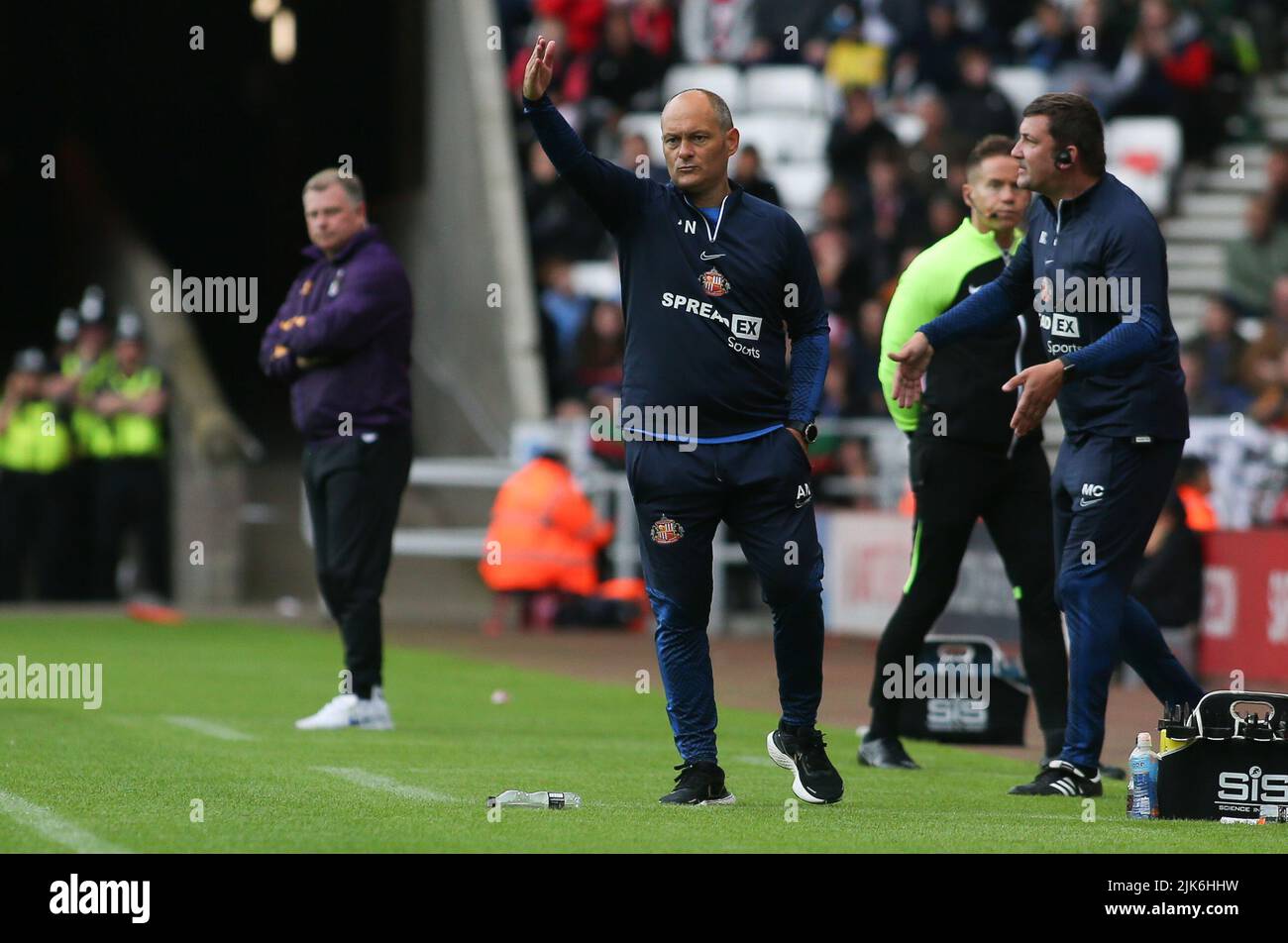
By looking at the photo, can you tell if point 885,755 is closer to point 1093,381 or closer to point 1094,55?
point 1093,381

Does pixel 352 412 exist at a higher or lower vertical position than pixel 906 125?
lower

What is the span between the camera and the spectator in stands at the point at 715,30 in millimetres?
24531

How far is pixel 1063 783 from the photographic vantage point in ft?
27.5

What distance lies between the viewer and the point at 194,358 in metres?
23.1

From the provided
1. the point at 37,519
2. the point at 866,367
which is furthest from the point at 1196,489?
the point at 37,519

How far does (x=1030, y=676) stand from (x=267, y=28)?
62.4 ft

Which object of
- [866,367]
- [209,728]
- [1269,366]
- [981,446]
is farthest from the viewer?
Result: [866,367]

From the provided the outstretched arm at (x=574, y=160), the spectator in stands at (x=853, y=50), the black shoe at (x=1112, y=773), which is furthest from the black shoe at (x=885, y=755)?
the spectator in stands at (x=853, y=50)

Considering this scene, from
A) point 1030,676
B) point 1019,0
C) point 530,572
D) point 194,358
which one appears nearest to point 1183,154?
point 1019,0

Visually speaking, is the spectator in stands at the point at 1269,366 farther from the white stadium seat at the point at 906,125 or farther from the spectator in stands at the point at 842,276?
the white stadium seat at the point at 906,125

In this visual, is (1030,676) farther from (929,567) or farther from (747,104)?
(747,104)

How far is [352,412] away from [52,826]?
386 centimetres

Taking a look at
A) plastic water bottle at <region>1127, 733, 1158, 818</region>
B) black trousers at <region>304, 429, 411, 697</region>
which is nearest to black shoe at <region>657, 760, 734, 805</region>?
plastic water bottle at <region>1127, 733, 1158, 818</region>

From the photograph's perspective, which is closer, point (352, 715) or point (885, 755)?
point (885, 755)
